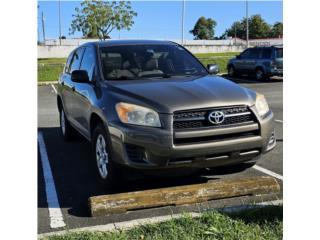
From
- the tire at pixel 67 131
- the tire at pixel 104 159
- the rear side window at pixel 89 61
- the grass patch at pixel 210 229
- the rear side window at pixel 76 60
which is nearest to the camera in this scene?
the grass patch at pixel 210 229

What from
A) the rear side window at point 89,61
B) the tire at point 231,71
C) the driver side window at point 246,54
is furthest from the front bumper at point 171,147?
the tire at point 231,71

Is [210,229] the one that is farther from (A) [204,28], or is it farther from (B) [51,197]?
(A) [204,28]

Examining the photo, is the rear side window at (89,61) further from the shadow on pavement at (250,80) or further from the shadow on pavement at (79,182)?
the shadow on pavement at (250,80)

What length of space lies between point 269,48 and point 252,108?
16129mm

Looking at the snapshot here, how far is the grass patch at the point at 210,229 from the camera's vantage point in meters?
3.30

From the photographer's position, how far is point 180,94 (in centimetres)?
420

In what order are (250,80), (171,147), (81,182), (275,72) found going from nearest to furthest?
(171,147) < (81,182) < (275,72) < (250,80)

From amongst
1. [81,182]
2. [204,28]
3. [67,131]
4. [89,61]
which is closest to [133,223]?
[81,182]

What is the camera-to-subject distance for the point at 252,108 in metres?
4.25

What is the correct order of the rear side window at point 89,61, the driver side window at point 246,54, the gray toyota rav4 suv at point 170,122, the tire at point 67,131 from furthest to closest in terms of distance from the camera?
the driver side window at point 246,54 → the tire at point 67,131 → the rear side window at point 89,61 → the gray toyota rav4 suv at point 170,122

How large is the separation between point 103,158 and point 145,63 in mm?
1370

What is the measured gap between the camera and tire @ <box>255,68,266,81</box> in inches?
787

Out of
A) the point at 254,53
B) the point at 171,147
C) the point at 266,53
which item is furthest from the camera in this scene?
the point at 254,53

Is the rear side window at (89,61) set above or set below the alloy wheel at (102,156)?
above
